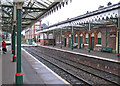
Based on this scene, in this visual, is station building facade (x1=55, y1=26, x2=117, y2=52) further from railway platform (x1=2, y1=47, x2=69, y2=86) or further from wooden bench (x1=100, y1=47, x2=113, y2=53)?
railway platform (x1=2, y1=47, x2=69, y2=86)

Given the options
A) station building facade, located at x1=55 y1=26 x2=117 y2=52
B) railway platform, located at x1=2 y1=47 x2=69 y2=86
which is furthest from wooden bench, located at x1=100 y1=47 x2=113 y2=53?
railway platform, located at x1=2 y1=47 x2=69 y2=86

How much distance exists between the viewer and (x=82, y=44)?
27.1 m

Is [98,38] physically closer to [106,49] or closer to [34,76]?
[106,49]

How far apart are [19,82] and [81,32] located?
2310 centimetres

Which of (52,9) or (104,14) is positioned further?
(104,14)

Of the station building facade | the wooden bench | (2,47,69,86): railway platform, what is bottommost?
(2,47,69,86): railway platform

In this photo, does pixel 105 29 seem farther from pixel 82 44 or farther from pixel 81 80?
pixel 81 80

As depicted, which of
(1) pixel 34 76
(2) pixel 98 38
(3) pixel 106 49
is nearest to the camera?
(1) pixel 34 76

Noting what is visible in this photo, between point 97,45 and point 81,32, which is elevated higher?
point 81,32

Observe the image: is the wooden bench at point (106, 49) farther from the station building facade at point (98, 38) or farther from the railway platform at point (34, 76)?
the railway platform at point (34, 76)

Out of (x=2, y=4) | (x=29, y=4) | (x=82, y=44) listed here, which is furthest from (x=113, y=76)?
(x=82, y=44)

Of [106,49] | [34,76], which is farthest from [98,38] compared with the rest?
[34,76]

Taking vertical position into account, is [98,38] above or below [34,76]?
above

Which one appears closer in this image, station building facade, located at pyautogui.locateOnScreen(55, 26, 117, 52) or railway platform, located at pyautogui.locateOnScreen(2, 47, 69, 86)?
railway platform, located at pyautogui.locateOnScreen(2, 47, 69, 86)
